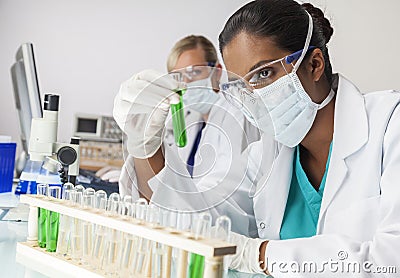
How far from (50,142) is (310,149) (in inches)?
29.9

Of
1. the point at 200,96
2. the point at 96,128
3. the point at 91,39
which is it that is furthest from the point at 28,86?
the point at 91,39

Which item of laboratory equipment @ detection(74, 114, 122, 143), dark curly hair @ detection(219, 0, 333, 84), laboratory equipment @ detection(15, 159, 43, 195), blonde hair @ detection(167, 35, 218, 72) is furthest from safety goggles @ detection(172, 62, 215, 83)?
laboratory equipment @ detection(74, 114, 122, 143)

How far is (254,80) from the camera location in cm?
139

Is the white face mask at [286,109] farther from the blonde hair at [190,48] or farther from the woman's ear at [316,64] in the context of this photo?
the blonde hair at [190,48]

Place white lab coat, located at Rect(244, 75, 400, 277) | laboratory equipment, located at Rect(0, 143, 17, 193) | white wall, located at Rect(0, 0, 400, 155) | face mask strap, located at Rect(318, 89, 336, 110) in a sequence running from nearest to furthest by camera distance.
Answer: white lab coat, located at Rect(244, 75, 400, 277) < face mask strap, located at Rect(318, 89, 336, 110) < laboratory equipment, located at Rect(0, 143, 17, 193) < white wall, located at Rect(0, 0, 400, 155)

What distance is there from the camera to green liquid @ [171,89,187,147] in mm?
1289

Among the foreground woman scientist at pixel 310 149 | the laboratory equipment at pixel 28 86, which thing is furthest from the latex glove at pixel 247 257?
the laboratory equipment at pixel 28 86

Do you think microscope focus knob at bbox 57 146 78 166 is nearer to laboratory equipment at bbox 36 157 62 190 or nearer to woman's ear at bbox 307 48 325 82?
laboratory equipment at bbox 36 157 62 190

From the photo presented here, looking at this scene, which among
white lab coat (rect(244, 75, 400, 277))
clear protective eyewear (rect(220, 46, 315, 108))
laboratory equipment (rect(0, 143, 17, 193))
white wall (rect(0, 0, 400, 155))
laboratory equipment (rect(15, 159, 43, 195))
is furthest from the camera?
white wall (rect(0, 0, 400, 155))

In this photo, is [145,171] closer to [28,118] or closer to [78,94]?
[28,118]

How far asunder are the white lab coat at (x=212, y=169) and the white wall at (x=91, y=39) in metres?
3.11

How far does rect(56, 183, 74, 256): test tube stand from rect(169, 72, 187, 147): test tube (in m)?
0.31

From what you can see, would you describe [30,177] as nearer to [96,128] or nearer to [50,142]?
[50,142]

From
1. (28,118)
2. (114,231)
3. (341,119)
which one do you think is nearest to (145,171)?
(114,231)
